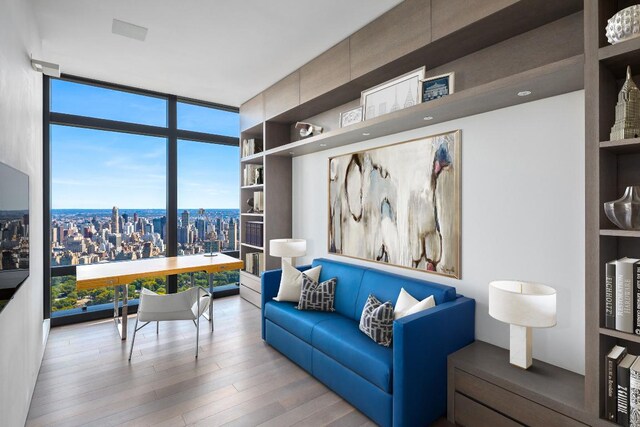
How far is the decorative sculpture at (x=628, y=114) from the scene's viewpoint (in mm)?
1455

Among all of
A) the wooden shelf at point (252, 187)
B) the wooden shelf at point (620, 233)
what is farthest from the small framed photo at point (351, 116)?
the wooden shelf at point (620, 233)

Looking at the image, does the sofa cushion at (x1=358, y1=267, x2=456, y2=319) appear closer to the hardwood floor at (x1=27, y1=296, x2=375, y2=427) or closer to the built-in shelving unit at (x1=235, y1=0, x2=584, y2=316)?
the hardwood floor at (x1=27, y1=296, x2=375, y2=427)

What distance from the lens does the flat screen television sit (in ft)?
4.67

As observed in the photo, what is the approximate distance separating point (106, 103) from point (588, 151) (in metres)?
4.89

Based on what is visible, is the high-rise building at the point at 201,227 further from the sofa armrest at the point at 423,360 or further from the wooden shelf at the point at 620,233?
the wooden shelf at the point at 620,233

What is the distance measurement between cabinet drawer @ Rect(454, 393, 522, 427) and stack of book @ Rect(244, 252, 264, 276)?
3.01 m

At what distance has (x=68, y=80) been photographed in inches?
155

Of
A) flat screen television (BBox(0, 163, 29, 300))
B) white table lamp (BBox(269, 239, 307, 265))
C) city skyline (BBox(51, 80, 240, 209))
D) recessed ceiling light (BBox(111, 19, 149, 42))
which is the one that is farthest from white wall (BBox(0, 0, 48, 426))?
white table lamp (BBox(269, 239, 307, 265))

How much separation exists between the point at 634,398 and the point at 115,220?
4.99 metres

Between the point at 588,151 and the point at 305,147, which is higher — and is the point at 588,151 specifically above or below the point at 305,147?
below

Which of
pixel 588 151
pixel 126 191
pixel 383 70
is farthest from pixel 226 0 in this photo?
pixel 126 191

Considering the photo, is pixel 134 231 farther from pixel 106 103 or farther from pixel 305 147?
pixel 305 147

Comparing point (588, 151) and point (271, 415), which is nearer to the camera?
point (588, 151)

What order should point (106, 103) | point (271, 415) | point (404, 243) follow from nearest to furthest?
point (271, 415)
point (404, 243)
point (106, 103)
